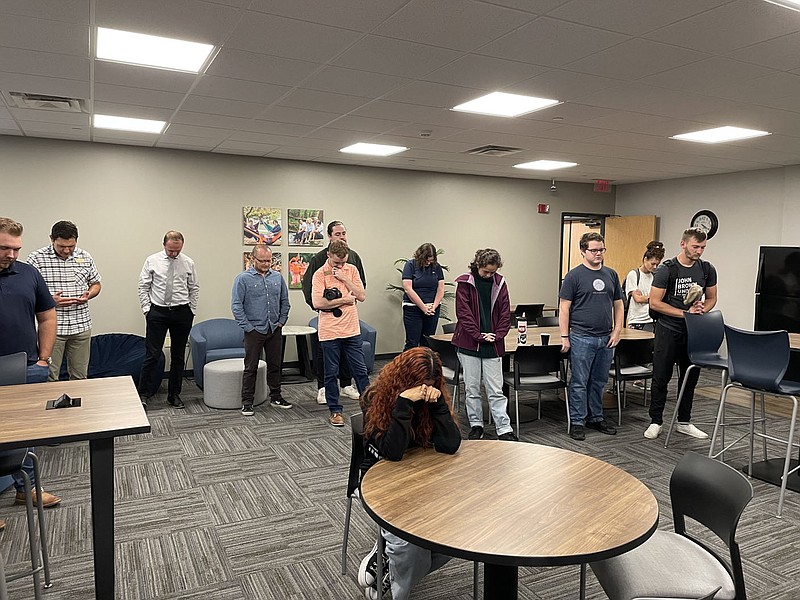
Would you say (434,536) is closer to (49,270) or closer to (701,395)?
(49,270)

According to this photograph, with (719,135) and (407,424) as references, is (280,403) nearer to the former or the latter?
(407,424)

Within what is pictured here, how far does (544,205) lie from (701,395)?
3.90 meters

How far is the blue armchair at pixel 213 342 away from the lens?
243 inches

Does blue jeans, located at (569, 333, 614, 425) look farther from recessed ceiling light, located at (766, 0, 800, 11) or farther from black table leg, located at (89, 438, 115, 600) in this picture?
black table leg, located at (89, 438, 115, 600)

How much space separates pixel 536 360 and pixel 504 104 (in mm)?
1998

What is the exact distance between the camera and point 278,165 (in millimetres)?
7426

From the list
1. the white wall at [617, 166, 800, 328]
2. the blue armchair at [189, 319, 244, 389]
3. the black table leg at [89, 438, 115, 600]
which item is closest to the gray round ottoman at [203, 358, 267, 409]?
the blue armchair at [189, 319, 244, 389]

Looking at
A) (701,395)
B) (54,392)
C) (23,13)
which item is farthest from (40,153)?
(701,395)

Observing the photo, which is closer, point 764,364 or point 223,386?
point 764,364

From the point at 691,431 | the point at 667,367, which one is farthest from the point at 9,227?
the point at 691,431

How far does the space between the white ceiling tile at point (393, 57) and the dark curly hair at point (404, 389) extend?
1.76m

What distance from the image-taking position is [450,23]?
2.91m

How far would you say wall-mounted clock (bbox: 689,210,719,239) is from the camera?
27.2ft

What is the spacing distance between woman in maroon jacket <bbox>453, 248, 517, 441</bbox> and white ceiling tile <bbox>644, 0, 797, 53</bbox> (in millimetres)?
1817
